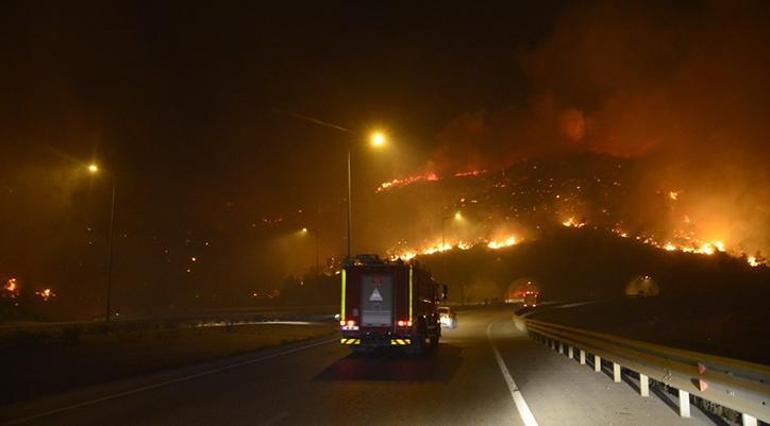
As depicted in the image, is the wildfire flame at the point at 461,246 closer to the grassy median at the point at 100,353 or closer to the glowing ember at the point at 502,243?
the glowing ember at the point at 502,243

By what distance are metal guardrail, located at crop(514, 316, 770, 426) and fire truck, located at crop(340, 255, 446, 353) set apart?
6954mm

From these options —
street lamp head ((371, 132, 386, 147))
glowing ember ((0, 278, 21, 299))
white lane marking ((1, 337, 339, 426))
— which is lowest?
white lane marking ((1, 337, 339, 426))

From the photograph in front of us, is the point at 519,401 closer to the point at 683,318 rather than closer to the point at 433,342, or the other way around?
the point at 433,342

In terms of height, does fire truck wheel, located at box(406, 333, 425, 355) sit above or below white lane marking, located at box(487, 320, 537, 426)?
above

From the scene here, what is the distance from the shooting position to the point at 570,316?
65.8 metres

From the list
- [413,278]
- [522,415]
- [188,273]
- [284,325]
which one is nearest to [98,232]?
[188,273]

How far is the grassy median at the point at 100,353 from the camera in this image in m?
15.5

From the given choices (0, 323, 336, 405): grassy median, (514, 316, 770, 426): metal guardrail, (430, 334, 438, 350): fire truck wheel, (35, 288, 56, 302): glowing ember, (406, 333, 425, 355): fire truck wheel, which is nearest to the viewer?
(514, 316, 770, 426): metal guardrail

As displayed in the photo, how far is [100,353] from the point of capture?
22484 mm

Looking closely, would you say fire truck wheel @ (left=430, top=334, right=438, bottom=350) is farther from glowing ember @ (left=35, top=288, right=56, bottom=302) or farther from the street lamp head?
glowing ember @ (left=35, top=288, right=56, bottom=302)

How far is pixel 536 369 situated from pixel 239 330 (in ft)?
74.2

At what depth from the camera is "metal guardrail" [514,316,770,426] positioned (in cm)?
852

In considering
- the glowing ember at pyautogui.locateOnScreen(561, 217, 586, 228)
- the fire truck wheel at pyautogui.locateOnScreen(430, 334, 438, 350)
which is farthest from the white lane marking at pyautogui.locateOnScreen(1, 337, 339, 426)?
the glowing ember at pyautogui.locateOnScreen(561, 217, 586, 228)

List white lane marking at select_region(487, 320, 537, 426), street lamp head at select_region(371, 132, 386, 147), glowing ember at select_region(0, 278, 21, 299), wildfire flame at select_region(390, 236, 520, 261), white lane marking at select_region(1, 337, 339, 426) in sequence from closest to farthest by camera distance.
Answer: white lane marking at select_region(487, 320, 537, 426)
white lane marking at select_region(1, 337, 339, 426)
street lamp head at select_region(371, 132, 386, 147)
glowing ember at select_region(0, 278, 21, 299)
wildfire flame at select_region(390, 236, 520, 261)
